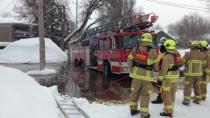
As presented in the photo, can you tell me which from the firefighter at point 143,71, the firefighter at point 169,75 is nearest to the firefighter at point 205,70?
the firefighter at point 169,75

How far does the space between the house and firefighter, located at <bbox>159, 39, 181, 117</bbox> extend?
1588 inches

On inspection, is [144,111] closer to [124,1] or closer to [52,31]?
[52,31]

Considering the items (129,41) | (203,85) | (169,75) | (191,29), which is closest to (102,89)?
(129,41)

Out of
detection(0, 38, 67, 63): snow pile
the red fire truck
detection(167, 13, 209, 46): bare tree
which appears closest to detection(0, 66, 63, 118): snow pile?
the red fire truck

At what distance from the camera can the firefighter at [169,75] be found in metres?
8.91

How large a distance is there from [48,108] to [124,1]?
48983mm

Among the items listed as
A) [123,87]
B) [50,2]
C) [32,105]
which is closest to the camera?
[32,105]

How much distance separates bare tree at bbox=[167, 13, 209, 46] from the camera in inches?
4217

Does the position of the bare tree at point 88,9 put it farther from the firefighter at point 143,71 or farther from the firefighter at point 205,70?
the firefighter at point 143,71

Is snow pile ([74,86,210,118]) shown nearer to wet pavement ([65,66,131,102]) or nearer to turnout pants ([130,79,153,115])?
turnout pants ([130,79,153,115])

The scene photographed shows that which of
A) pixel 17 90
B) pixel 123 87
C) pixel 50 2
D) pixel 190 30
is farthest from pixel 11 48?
pixel 190 30

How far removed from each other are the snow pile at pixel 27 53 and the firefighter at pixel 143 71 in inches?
942

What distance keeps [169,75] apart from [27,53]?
26.1m

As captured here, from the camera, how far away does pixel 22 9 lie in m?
49.3
